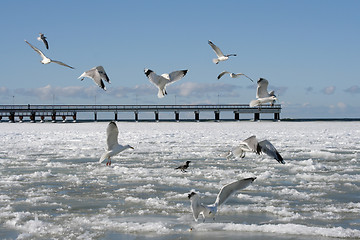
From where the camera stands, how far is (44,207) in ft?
Result: 26.8

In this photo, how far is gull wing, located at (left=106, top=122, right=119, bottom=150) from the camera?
27.3ft

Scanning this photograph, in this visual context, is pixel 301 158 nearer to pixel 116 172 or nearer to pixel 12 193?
pixel 116 172

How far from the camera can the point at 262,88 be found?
9367 millimetres

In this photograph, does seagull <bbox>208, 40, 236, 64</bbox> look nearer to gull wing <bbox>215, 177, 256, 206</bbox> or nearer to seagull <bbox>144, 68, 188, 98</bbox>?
seagull <bbox>144, 68, 188, 98</bbox>

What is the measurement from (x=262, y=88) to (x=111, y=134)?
3.16 meters

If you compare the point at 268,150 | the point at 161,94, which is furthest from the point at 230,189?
the point at 161,94

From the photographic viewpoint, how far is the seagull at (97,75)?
7.88 meters

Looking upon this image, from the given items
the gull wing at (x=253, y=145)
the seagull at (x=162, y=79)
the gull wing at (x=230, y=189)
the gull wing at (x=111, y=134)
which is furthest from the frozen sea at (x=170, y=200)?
the seagull at (x=162, y=79)

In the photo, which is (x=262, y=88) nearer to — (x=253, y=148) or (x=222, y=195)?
(x=253, y=148)

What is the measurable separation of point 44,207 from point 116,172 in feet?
13.8

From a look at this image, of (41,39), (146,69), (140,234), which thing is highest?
(41,39)

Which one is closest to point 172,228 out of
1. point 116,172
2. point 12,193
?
point 12,193

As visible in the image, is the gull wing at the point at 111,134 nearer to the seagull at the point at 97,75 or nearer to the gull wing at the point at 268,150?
the seagull at the point at 97,75

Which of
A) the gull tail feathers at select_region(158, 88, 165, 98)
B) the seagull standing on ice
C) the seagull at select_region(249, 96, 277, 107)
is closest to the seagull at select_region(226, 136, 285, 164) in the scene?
the gull tail feathers at select_region(158, 88, 165, 98)
